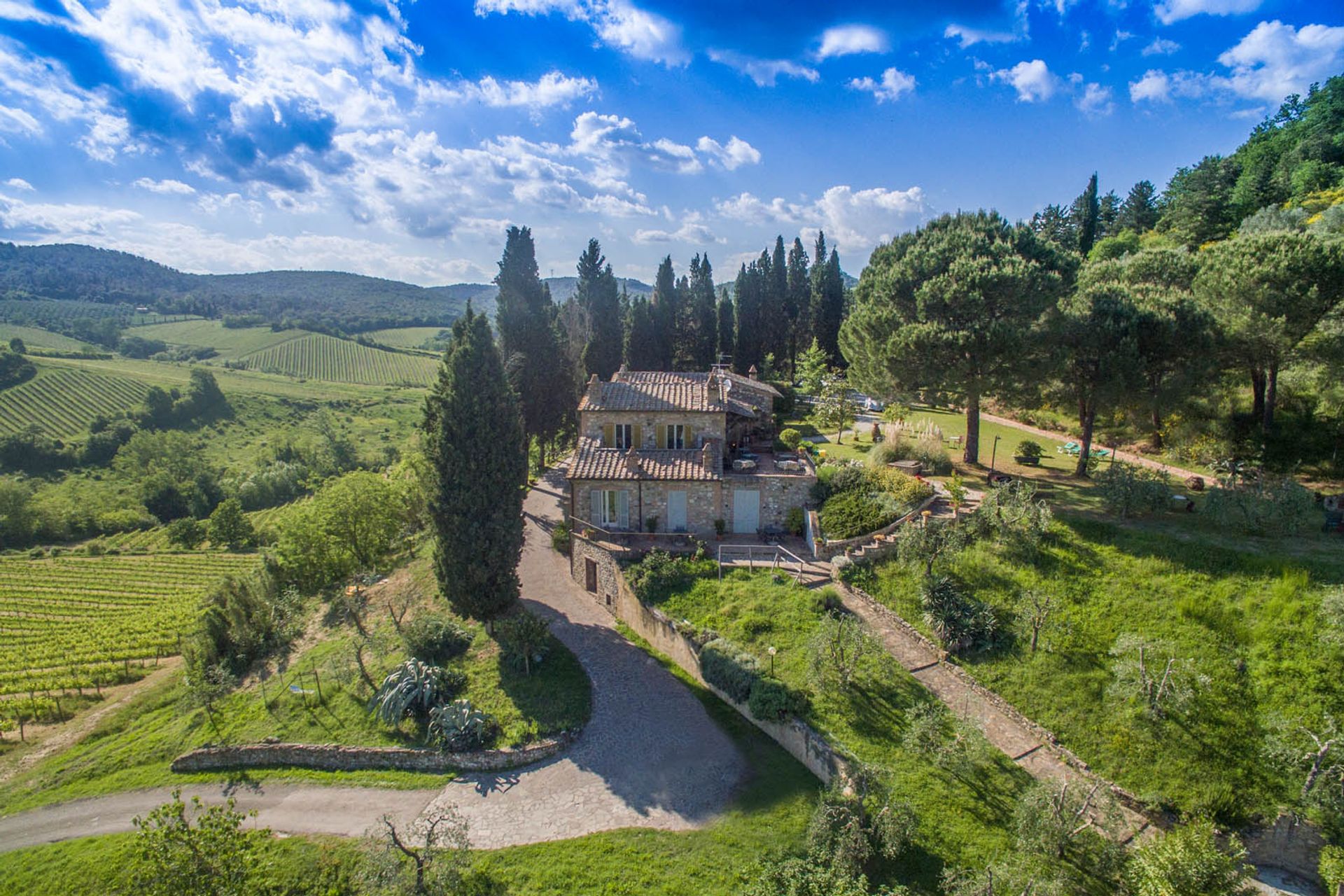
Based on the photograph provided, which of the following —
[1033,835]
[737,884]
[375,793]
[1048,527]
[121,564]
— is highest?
[1048,527]

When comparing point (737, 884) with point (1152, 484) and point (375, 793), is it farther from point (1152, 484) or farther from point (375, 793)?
point (1152, 484)

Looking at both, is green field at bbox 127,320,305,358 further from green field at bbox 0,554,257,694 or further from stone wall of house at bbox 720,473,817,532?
stone wall of house at bbox 720,473,817,532

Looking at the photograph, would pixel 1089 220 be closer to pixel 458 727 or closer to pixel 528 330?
pixel 528 330

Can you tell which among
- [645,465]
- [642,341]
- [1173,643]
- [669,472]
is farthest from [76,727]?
[642,341]

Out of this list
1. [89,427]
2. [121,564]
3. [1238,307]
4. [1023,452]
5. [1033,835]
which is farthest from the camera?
[89,427]

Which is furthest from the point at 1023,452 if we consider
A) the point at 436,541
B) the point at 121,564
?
the point at 121,564

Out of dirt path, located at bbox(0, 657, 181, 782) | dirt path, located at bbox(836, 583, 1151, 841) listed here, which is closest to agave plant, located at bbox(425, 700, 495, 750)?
dirt path, located at bbox(836, 583, 1151, 841)

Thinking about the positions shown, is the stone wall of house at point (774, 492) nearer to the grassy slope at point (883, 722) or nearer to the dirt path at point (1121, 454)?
the grassy slope at point (883, 722)
